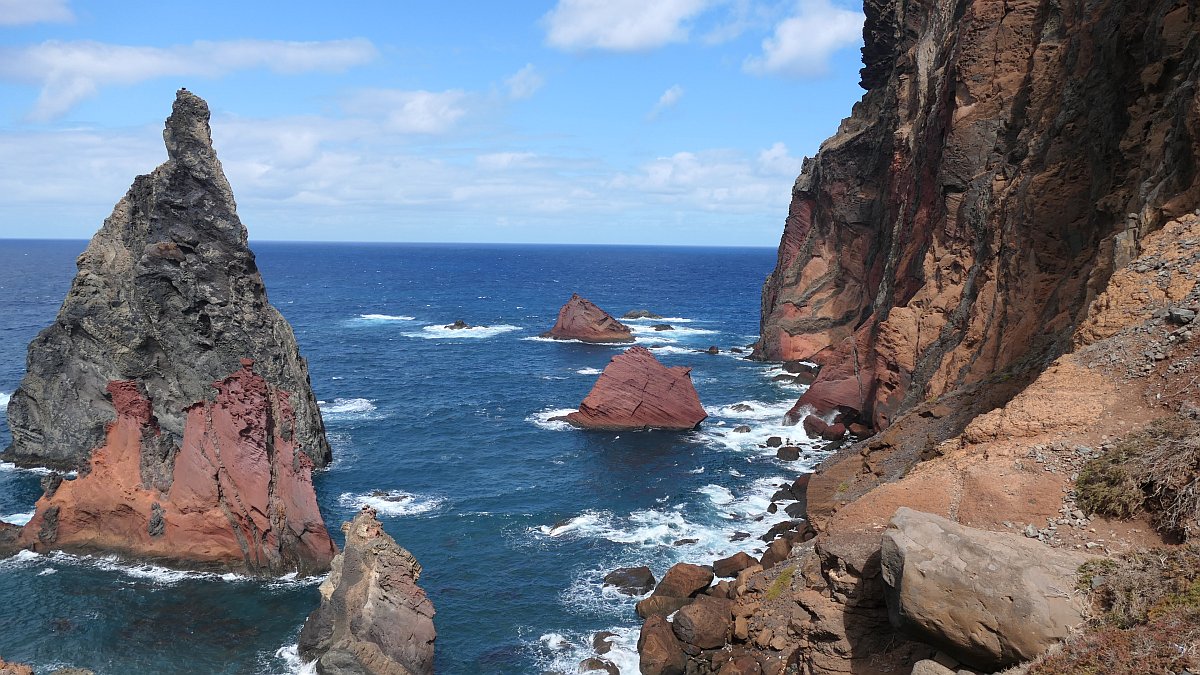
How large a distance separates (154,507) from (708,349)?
6993 centimetres

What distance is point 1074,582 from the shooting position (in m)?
13.9

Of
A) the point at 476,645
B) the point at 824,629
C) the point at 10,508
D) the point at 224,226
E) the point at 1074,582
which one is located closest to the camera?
the point at 1074,582

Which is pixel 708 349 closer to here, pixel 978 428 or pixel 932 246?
pixel 932 246

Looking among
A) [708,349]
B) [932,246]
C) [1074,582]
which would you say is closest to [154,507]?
[1074,582]

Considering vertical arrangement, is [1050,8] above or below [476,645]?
above

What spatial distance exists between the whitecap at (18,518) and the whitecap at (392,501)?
16.4 m

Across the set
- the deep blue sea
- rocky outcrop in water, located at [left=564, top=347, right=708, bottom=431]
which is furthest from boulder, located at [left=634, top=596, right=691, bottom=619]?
rocky outcrop in water, located at [left=564, top=347, right=708, bottom=431]

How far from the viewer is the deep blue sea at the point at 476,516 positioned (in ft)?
108

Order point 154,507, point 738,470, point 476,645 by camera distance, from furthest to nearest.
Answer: point 738,470 → point 154,507 → point 476,645

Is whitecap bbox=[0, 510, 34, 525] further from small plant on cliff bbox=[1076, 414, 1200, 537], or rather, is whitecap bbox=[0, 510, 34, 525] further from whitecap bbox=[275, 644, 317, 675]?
small plant on cliff bbox=[1076, 414, 1200, 537]

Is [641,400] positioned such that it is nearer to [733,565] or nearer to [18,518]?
[733,565]

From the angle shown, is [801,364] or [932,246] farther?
[801,364]

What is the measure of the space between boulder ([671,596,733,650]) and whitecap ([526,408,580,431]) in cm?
3420

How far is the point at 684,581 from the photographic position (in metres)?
34.6
